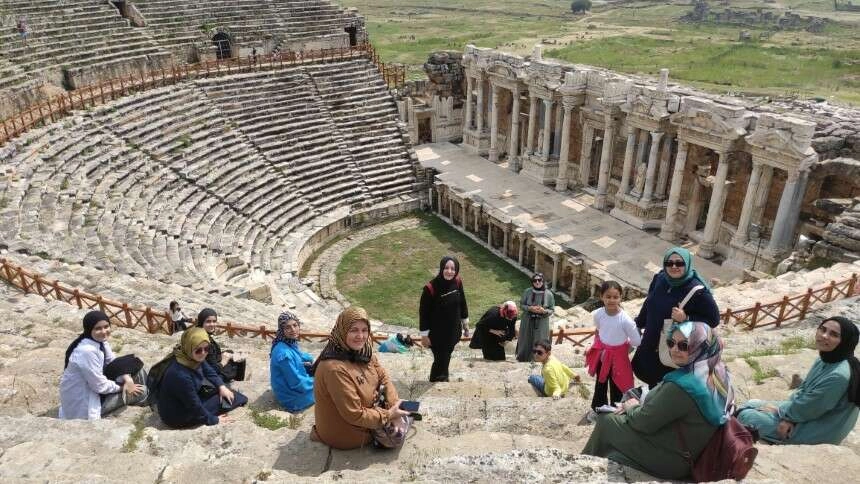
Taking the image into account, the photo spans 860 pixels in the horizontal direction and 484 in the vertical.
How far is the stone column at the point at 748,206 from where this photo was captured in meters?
17.8

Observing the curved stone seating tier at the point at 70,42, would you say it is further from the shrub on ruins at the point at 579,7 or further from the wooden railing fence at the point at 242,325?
the shrub on ruins at the point at 579,7

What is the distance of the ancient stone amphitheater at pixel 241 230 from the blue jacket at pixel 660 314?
790mm

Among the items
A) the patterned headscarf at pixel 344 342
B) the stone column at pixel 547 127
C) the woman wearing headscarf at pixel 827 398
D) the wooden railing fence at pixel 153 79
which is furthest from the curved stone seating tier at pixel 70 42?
the woman wearing headscarf at pixel 827 398

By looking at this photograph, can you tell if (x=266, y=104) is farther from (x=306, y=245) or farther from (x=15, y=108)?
(x=15, y=108)

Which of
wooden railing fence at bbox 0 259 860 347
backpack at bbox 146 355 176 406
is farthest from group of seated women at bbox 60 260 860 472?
wooden railing fence at bbox 0 259 860 347

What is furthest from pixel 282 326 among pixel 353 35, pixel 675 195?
pixel 353 35

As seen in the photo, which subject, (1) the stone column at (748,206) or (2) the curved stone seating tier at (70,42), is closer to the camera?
(1) the stone column at (748,206)

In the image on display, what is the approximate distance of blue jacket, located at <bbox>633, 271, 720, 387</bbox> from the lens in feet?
20.7

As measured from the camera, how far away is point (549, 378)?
725 cm

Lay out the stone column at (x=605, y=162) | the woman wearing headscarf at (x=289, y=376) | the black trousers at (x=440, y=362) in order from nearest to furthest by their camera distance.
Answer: the woman wearing headscarf at (x=289, y=376), the black trousers at (x=440, y=362), the stone column at (x=605, y=162)

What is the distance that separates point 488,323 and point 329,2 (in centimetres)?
2556

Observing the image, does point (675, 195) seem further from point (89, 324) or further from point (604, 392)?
point (89, 324)

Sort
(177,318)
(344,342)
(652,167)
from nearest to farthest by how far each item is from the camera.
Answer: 1. (344,342)
2. (177,318)
3. (652,167)

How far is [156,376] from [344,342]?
2.56 meters
